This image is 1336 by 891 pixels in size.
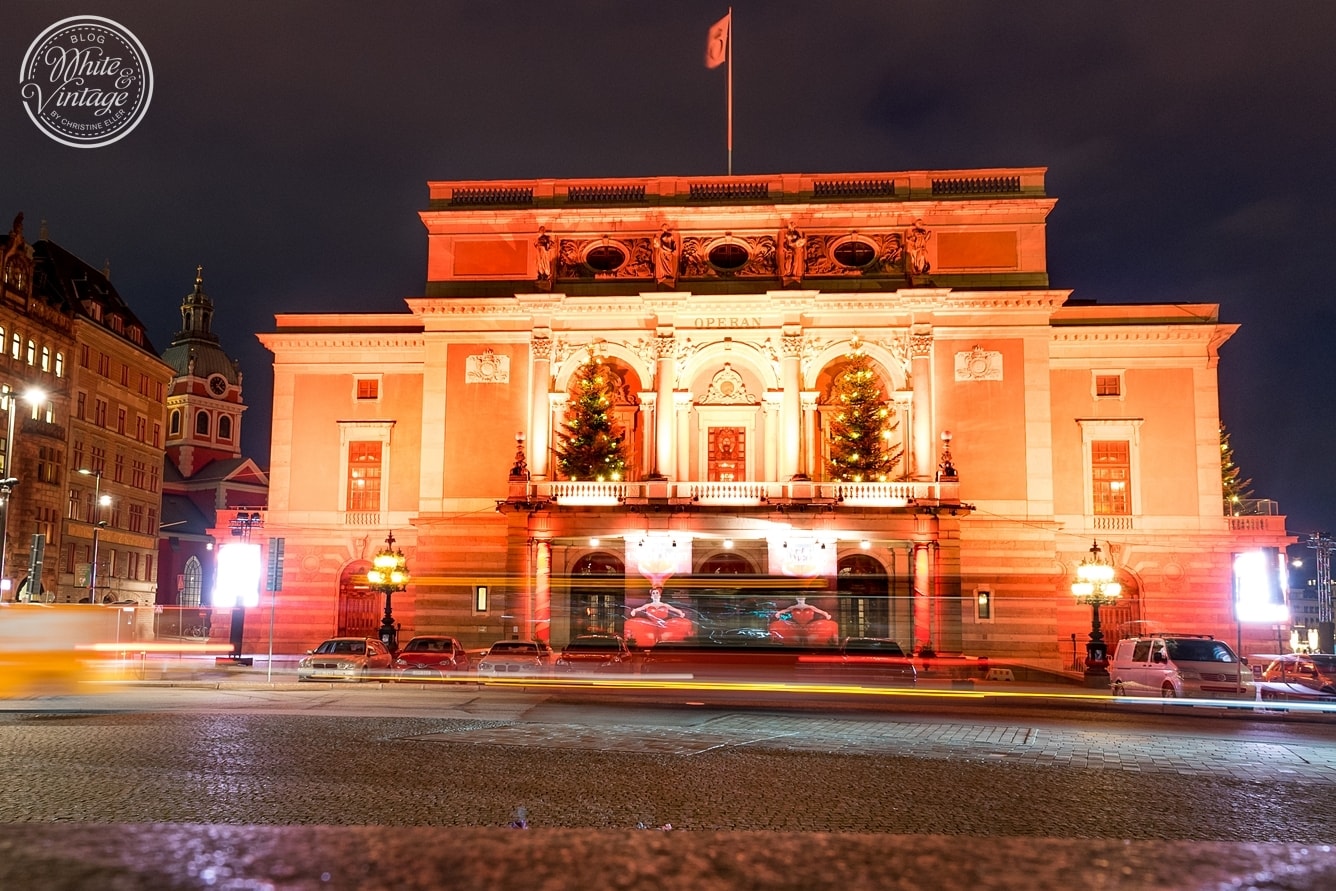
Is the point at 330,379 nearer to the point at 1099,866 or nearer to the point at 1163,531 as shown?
the point at 1163,531

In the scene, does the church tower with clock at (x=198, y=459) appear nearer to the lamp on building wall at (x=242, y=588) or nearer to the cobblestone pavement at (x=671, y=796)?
the lamp on building wall at (x=242, y=588)

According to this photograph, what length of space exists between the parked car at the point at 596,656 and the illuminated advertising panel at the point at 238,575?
15.3m

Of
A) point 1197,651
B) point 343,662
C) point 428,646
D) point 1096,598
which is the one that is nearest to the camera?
point 1197,651

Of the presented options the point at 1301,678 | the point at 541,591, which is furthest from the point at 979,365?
the point at 541,591

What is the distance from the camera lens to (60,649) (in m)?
20.0

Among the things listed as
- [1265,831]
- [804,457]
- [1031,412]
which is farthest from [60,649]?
[1031,412]

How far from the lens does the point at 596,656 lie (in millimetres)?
35281

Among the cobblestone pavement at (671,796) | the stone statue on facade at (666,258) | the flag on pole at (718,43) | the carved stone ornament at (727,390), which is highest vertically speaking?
the flag on pole at (718,43)

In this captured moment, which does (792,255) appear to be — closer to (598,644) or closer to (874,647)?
(874,647)

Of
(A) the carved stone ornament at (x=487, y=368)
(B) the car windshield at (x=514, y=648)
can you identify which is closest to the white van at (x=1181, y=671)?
(B) the car windshield at (x=514, y=648)

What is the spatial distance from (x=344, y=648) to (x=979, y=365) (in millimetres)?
27460

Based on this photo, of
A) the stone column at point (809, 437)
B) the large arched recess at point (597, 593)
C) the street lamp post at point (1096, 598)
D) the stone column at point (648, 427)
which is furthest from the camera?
the stone column at point (648, 427)

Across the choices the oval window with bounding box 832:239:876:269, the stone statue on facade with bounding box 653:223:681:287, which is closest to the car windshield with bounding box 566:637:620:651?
the stone statue on facade with bounding box 653:223:681:287

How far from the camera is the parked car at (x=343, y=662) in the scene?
3253 cm
